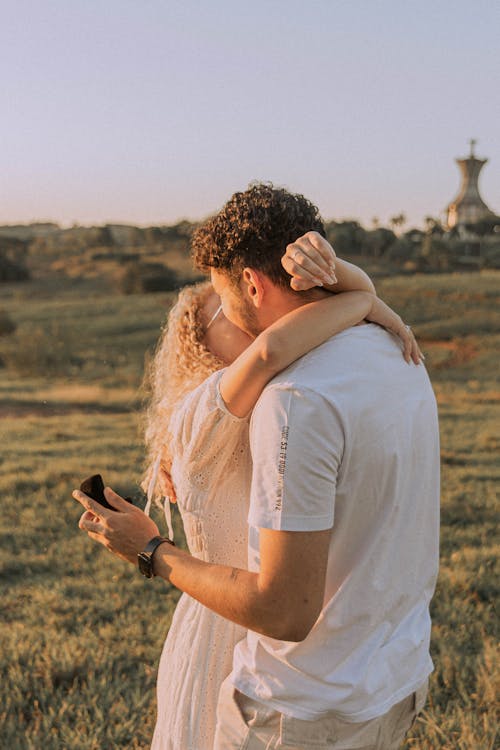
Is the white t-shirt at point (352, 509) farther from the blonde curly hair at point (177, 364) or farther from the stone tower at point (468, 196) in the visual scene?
the stone tower at point (468, 196)

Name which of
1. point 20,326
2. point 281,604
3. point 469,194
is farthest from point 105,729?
point 469,194

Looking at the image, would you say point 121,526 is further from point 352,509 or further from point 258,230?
point 258,230

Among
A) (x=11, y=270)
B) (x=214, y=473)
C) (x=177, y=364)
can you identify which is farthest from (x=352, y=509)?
(x=11, y=270)

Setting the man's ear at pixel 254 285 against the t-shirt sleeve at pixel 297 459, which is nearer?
the t-shirt sleeve at pixel 297 459

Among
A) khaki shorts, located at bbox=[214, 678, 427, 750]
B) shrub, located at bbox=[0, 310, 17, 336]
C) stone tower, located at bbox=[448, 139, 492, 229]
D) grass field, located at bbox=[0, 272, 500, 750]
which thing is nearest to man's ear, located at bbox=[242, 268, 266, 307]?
khaki shorts, located at bbox=[214, 678, 427, 750]

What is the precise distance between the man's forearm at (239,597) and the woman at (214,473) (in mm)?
152

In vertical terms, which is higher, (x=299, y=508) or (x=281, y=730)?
(x=299, y=508)

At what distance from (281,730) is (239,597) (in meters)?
0.32

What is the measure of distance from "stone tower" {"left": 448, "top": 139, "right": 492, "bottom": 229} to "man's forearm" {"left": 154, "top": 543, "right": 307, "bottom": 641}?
94.2 metres

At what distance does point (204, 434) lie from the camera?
4.98 ft

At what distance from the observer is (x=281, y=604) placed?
4.25 ft

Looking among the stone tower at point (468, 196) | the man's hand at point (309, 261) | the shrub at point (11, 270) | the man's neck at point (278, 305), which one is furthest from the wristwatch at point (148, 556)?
the stone tower at point (468, 196)

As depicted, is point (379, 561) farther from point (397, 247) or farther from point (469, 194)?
point (469, 194)

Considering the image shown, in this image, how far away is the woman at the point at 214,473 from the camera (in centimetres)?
143
